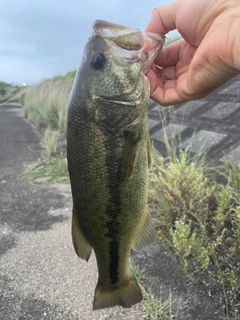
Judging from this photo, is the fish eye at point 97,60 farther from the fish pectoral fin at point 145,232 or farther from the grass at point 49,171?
the grass at point 49,171

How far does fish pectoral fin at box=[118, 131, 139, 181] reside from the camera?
1.66m

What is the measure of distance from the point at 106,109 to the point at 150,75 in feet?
2.01

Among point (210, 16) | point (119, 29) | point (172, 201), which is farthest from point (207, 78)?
point (172, 201)

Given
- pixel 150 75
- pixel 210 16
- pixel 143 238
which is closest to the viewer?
pixel 143 238

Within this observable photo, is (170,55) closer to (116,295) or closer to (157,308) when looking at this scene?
(116,295)

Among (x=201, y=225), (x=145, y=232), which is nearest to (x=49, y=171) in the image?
(x=201, y=225)

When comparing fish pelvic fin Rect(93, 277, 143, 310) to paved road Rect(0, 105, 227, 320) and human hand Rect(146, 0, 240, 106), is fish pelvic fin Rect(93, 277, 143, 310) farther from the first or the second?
paved road Rect(0, 105, 227, 320)

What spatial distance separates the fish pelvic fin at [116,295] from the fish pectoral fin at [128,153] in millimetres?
558

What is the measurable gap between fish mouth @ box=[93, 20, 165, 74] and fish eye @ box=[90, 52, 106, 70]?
54 mm

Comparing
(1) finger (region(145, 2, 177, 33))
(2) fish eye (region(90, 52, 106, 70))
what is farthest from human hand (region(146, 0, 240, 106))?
(2) fish eye (region(90, 52, 106, 70))

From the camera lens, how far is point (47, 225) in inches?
185

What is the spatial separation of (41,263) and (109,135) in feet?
8.32

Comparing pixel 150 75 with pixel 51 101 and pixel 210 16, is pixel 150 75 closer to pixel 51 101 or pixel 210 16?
pixel 210 16

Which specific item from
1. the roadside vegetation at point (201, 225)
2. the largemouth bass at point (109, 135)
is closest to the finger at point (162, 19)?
the largemouth bass at point (109, 135)
